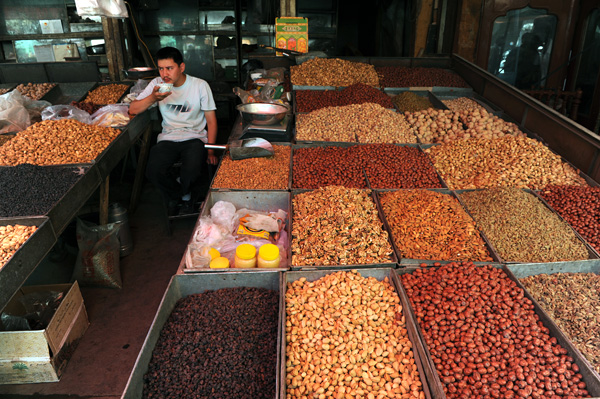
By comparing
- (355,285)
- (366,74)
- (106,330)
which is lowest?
(106,330)

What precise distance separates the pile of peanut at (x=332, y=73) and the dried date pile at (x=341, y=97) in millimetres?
256

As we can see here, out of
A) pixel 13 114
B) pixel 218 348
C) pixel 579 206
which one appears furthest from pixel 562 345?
pixel 13 114

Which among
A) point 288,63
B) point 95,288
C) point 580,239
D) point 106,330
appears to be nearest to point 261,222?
point 106,330

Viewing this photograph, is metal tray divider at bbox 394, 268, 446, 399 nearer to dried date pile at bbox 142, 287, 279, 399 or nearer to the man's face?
dried date pile at bbox 142, 287, 279, 399

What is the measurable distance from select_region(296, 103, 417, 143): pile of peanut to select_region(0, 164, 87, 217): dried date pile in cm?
181

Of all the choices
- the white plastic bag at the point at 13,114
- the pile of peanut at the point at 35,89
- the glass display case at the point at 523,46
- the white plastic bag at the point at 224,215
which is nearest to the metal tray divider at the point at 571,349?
the white plastic bag at the point at 224,215

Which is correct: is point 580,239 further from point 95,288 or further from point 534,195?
point 95,288

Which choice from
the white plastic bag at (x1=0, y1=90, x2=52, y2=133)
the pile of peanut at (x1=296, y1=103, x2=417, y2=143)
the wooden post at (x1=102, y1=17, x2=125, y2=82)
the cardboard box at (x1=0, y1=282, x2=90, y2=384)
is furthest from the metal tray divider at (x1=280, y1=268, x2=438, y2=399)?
the wooden post at (x1=102, y1=17, x2=125, y2=82)

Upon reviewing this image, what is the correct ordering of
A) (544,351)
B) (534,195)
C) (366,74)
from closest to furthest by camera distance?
(544,351) → (534,195) → (366,74)

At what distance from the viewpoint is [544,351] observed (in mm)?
1553

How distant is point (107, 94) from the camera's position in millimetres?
4367

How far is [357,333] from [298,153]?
5.96 ft

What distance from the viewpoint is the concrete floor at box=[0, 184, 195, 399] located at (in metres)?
2.25

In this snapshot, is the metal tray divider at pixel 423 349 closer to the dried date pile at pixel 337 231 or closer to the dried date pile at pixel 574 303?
the dried date pile at pixel 337 231
